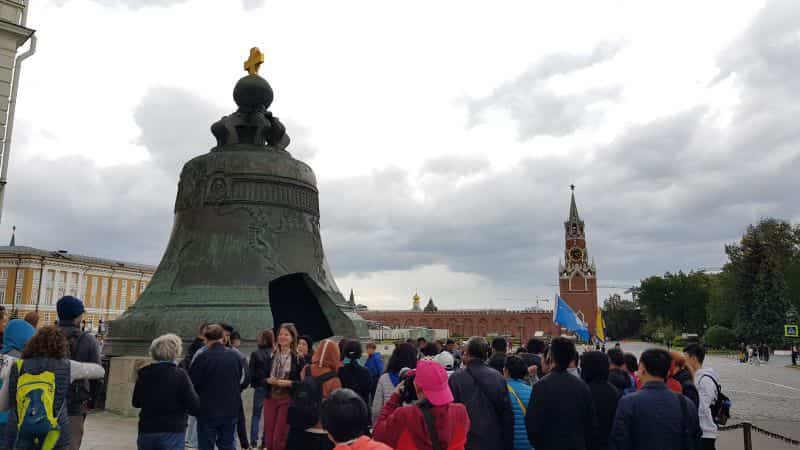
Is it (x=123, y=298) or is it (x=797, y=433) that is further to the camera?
(x=123, y=298)

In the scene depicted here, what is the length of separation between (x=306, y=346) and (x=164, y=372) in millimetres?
2112

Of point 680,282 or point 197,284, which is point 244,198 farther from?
point 680,282

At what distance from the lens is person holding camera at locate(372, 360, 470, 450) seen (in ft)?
9.55

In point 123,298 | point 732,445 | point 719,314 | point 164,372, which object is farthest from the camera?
point 123,298

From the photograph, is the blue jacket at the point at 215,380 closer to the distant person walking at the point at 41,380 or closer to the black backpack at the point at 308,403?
the black backpack at the point at 308,403

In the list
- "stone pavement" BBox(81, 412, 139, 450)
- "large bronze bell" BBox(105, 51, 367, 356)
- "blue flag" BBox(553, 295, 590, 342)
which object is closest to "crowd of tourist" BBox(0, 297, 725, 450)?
"stone pavement" BBox(81, 412, 139, 450)

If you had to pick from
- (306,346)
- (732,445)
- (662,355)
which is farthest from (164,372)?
(732,445)

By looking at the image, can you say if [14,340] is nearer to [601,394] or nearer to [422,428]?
[422,428]

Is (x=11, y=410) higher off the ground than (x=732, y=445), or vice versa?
(x=11, y=410)

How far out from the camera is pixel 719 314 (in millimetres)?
50344

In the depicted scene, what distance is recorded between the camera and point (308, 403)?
3.86 meters

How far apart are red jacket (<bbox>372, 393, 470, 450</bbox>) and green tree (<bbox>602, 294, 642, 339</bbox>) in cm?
9968

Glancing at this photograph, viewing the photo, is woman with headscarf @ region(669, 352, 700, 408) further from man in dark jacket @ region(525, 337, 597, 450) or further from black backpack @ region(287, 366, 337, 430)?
black backpack @ region(287, 366, 337, 430)

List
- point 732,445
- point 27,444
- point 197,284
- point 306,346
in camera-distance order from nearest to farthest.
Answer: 1. point 27,444
2. point 306,346
3. point 732,445
4. point 197,284
